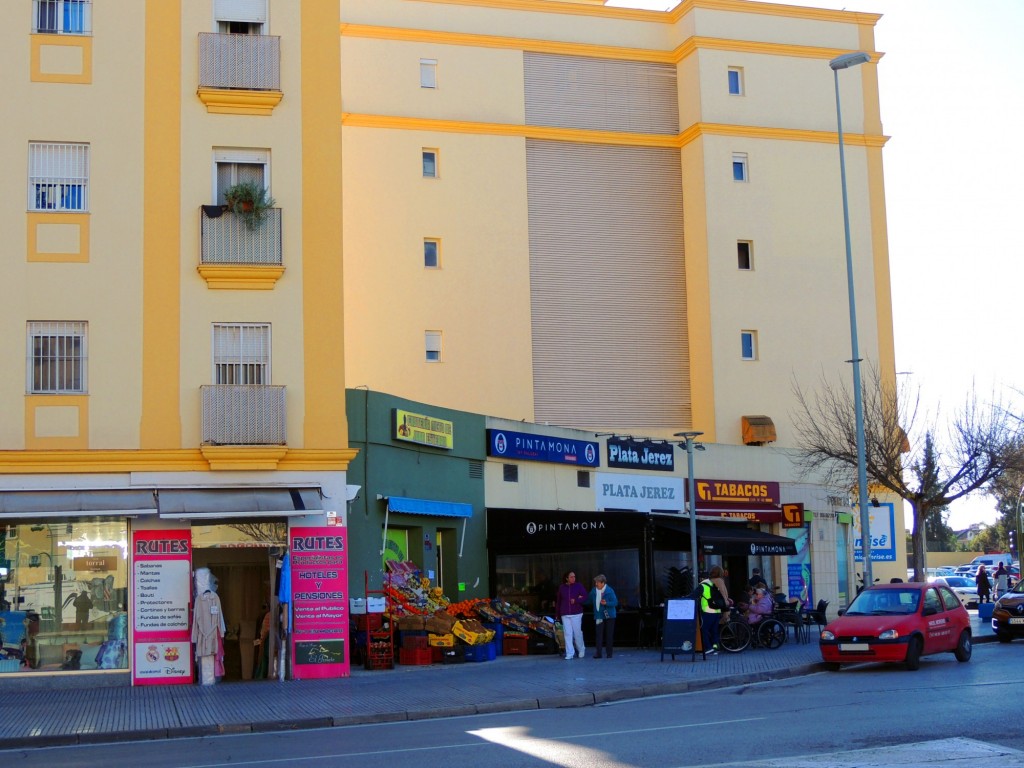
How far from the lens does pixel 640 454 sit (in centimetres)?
3375

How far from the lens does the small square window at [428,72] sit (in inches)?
1586

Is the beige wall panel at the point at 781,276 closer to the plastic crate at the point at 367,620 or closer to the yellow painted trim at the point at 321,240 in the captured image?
the plastic crate at the point at 367,620

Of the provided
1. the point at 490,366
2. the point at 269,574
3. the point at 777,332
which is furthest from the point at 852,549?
the point at 269,574

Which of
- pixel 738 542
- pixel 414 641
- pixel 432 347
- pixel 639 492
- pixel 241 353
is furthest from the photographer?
pixel 432 347

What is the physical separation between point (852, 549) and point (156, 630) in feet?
82.8

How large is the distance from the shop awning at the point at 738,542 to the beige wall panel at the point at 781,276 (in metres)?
10.3

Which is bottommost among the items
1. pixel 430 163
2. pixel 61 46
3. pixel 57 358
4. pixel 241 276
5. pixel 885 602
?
pixel 885 602

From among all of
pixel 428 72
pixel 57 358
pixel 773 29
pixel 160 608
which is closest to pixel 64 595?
pixel 160 608

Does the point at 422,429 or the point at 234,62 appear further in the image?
the point at 422,429

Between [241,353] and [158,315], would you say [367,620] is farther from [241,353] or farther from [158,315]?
[158,315]

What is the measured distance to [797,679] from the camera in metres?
21.1

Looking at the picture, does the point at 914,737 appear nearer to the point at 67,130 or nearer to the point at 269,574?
the point at 269,574

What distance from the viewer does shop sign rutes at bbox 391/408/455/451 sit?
84.4 feet

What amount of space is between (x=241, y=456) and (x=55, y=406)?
131 inches
